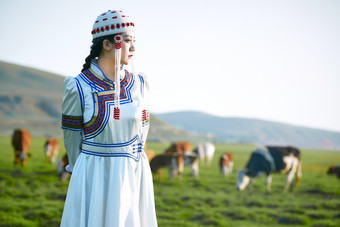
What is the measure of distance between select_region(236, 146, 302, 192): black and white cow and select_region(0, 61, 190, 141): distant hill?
25.5 meters

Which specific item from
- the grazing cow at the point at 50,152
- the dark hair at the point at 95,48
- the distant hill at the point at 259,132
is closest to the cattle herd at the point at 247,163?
the grazing cow at the point at 50,152

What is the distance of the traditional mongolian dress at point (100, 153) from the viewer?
2166 millimetres

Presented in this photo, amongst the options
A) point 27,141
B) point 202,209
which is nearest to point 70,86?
point 202,209

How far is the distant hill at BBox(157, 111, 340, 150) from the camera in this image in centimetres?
4731

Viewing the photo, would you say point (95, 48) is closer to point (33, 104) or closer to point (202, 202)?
point (202, 202)

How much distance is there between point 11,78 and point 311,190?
5436 centimetres

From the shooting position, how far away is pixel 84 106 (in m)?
2.22

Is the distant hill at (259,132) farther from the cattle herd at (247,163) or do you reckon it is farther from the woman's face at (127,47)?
the woman's face at (127,47)

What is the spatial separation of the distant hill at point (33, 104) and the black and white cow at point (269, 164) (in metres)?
25.5

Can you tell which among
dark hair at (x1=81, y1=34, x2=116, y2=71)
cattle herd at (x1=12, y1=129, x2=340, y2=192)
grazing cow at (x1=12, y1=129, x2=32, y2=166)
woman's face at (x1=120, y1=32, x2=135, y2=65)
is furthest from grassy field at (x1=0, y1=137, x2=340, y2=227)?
woman's face at (x1=120, y1=32, x2=135, y2=65)

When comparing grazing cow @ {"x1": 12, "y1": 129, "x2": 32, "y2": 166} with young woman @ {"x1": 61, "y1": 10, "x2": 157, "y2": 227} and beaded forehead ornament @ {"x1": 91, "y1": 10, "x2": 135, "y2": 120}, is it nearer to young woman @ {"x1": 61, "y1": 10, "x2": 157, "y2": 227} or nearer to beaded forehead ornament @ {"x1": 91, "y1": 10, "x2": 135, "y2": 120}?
young woman @ {"x1": 61, "y1": 10, "x2": 157, "y2": 227}

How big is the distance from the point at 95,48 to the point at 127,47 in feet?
0.81

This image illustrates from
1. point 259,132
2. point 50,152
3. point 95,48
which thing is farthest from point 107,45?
point 259,132

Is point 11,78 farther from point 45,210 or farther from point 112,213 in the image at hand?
point 112,213
